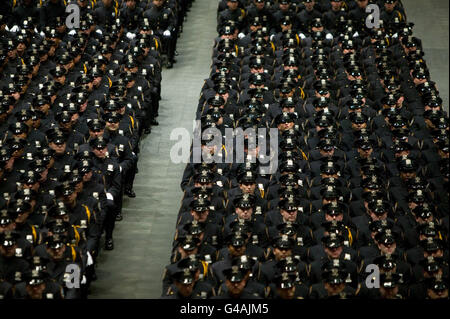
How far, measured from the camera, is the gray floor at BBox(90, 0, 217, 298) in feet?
48.6

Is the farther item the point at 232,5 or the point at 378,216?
the point at 232,5

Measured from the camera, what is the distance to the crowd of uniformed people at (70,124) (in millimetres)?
13391

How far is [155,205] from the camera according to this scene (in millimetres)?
16594

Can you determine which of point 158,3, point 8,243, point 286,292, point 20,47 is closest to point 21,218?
point 8,243

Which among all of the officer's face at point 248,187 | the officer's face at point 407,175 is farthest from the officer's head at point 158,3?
the officer's face at point 407,175

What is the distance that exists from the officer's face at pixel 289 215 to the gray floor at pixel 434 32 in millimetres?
7885

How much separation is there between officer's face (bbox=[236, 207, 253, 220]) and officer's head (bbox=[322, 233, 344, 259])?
130cm

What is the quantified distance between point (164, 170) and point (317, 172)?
132 inches

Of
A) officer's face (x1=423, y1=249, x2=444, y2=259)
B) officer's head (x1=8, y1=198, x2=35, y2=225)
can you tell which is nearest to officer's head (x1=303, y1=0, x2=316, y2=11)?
officer's face (x1=423, y1=249, x2=444, y2=259)

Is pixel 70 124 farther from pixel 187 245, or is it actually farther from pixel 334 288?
pixel 334 288

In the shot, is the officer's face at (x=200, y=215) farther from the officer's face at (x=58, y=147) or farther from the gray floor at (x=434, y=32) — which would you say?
the gray floor at (x=434, y=32)

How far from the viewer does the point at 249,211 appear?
14.1 meters

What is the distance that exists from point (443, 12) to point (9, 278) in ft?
54.6

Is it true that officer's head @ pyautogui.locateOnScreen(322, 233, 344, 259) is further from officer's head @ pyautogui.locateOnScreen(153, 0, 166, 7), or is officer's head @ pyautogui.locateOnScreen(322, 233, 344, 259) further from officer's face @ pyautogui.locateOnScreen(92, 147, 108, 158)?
officer's head @ pyautogui.locateOnScreen(153, 0, 166, 7)
